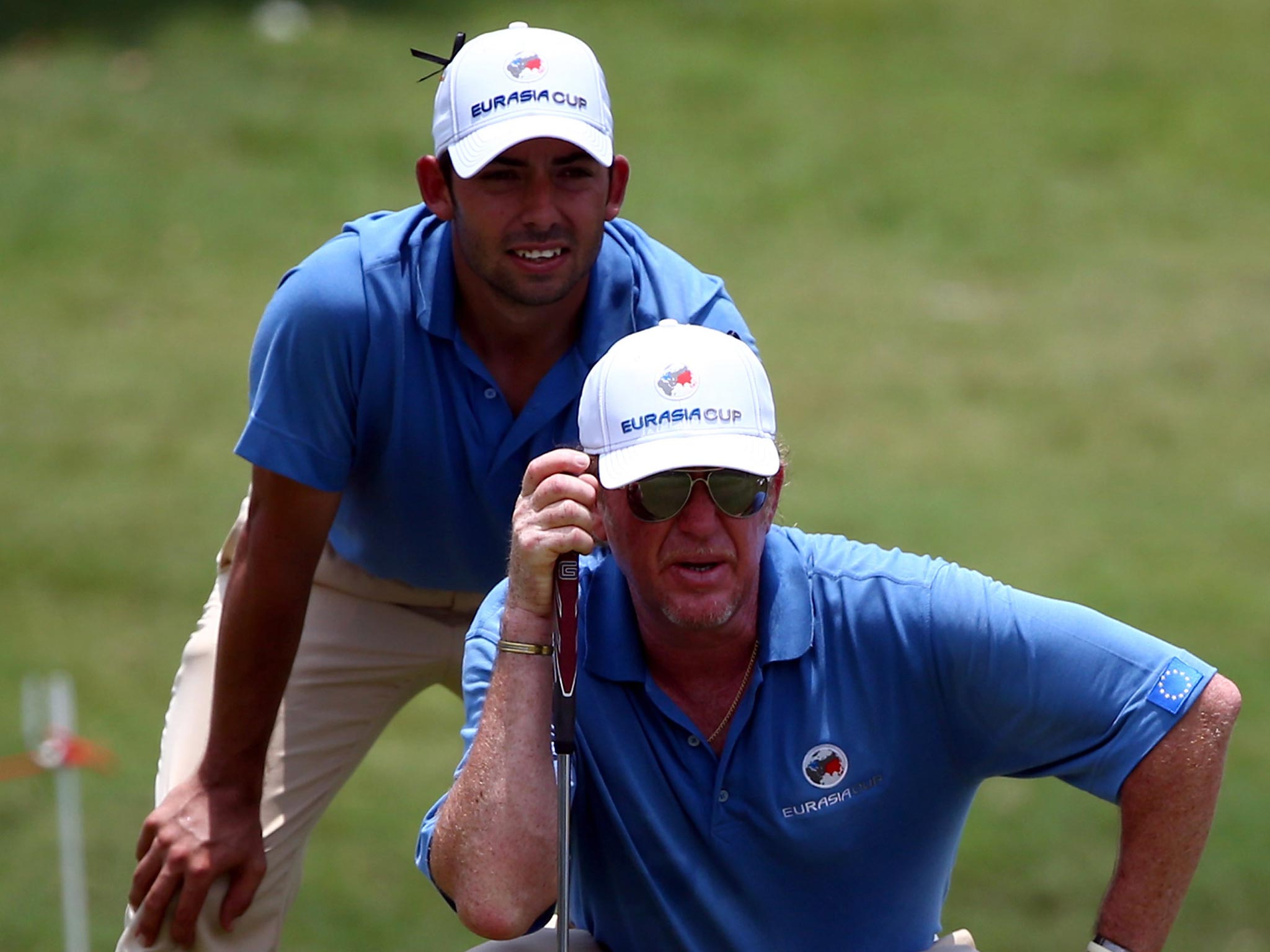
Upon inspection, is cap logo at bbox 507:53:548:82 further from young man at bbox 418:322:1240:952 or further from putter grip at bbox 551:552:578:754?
putter grip at bbox 551:552:578:754

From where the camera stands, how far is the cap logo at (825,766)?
419 cm

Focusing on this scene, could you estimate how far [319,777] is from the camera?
559 cm

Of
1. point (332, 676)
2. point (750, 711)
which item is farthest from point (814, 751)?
point (332, 676)

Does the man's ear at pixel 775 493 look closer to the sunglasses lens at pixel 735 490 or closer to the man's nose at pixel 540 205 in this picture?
the sunglasses lens at pixel 735 490

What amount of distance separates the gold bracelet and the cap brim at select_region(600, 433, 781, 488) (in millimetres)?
353

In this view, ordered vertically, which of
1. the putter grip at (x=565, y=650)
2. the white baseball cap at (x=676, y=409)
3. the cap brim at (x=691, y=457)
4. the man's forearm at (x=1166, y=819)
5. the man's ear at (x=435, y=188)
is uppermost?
the man's ear at (x=435, y=188)

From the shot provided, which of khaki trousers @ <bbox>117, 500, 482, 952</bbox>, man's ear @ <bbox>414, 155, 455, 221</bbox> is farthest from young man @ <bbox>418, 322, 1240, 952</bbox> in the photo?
khaki trousers @ <bbox>117, 500, 482, 952</bbox>

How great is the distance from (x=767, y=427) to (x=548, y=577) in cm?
55

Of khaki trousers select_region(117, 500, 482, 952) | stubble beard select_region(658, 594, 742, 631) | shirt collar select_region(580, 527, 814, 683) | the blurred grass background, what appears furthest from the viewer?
the blurred grass background

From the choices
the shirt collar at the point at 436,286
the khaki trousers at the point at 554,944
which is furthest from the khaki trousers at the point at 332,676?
the khaki trousers at the point at 554,944

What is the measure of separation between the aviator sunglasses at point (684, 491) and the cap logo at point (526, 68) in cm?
133

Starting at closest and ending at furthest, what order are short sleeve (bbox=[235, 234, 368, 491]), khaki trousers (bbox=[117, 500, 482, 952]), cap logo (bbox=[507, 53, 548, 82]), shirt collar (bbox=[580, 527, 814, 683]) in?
shirt collar (bbox=[580, 527, 814, 683]), short sleeve (bbox=[235, 234, 368, 491]), cap logo (bbox=[507, 53, 548, 82]), khaki trousers (bbox=[117, 500, 482, 952])

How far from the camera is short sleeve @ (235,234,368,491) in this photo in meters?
4.85

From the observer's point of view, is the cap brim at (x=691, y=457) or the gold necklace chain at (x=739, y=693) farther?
the gold necklace chain at (x=739, y=693)
